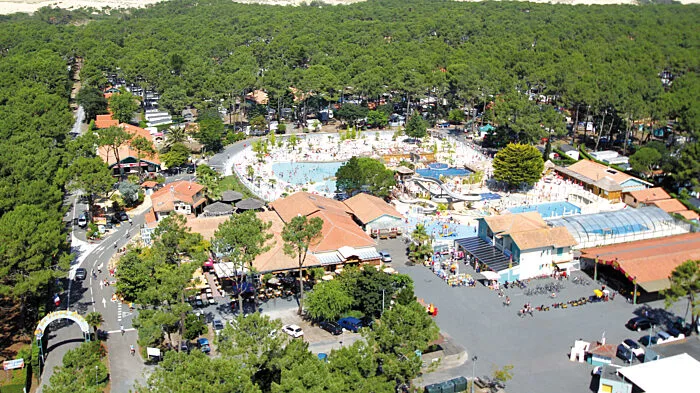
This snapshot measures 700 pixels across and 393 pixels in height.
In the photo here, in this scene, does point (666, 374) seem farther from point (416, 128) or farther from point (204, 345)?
point (416, 128)

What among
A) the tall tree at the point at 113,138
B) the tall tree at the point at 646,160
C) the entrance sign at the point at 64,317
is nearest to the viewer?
the entrance sign at the point at 64,317

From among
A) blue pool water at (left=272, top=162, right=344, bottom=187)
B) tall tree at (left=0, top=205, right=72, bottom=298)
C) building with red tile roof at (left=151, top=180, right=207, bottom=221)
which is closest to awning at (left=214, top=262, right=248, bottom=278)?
tall tree at (left=0, top=205, right=72, bottom=298)

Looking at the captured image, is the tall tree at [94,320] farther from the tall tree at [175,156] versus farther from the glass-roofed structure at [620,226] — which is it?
the tall tree at [175,156]

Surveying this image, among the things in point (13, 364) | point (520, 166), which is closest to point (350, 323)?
point (13, 364)

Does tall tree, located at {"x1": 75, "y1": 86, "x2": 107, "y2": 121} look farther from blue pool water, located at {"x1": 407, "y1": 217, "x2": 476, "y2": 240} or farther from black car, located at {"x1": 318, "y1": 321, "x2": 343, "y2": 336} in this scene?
black car, located at {"x1": 318, "y1": 321, "x2": 343, "y2": 336}

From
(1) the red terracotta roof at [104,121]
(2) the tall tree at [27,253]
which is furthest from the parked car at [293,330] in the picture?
(1) the red terracotta roof at [104,121]

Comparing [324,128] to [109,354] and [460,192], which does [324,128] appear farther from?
[109,354]
